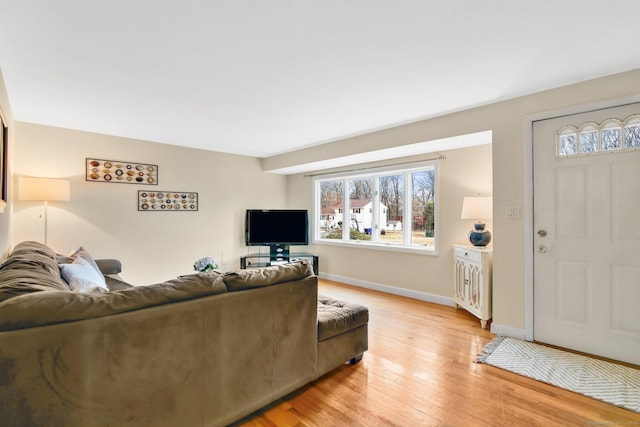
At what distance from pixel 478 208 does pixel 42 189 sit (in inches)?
188

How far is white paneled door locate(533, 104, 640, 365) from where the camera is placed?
237cm

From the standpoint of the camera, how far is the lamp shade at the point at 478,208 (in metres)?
3.27

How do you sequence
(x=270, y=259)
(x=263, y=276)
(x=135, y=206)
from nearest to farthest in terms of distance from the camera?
(x=263, y=276) → (x=135, y=206) → (x=270, y=259)

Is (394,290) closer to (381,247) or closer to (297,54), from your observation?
(381,247)

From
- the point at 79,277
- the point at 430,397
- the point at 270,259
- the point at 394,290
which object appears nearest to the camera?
the point at 430,397

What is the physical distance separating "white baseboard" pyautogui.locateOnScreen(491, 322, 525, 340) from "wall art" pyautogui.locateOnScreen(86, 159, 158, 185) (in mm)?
4704

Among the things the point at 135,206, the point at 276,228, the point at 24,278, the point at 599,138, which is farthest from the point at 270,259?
the point at 599,138

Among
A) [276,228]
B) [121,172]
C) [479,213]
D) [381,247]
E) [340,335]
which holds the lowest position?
[340,335]

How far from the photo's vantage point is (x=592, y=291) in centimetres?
253

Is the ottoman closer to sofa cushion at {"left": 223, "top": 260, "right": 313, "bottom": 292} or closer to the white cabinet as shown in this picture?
sofa cushion at {"left": 223, "top": 260, "right": 313, "bottom": 292}

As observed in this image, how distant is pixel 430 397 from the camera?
1.96 metres

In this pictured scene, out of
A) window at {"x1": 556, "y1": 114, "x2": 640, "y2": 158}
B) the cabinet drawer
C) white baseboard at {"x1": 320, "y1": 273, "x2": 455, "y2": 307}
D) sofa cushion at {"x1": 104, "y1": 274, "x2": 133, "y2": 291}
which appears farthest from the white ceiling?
white baseboard at {"x1": 320, "y1": 273, "x2": 455, "y2": 307}

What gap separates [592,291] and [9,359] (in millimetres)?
3694

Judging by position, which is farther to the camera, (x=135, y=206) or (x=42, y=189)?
(x=135, y=206)
